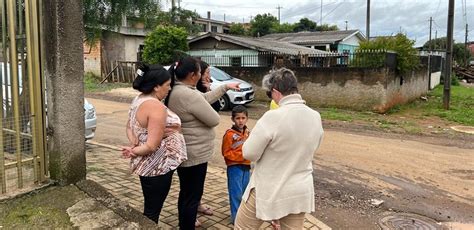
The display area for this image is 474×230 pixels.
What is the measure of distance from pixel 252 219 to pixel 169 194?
7.27 feet

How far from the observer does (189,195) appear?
3.51 metres

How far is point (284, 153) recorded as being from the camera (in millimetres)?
2621

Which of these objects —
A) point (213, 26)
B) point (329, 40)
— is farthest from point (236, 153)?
point (213, 26)

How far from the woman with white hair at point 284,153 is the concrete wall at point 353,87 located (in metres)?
11.8

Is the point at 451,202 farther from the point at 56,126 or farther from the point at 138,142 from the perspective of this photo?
the point at 56,126

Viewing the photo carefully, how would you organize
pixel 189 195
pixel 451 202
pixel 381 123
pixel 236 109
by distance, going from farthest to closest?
1. pixel 381 123
2. pixel 451 202
3. pixel 236 109
4. pixel 189 195

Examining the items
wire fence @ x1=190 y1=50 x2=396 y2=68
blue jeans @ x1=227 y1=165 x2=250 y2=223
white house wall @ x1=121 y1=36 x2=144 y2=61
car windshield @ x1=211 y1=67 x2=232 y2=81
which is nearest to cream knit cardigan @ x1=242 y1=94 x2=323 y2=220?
blue jeans @ x1=227 y1=165 x2=250 y2=223

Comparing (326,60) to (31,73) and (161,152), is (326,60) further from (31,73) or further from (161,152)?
(31,73)

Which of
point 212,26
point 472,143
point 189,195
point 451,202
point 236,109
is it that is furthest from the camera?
point 212,26

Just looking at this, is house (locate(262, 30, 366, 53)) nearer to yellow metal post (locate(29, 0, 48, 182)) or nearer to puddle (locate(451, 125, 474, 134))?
puddle (locate(451, 125, 474, 134))

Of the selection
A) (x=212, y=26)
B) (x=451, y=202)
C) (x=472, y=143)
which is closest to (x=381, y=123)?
(x=472, y=143)

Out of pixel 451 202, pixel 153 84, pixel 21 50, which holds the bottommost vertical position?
pixel 451 202

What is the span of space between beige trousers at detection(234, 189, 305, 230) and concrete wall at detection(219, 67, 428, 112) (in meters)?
11.8

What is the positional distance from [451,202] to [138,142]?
435 centimetres
